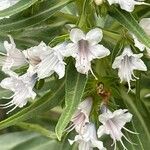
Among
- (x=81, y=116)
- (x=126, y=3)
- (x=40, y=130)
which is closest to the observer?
(x=126, y=3)

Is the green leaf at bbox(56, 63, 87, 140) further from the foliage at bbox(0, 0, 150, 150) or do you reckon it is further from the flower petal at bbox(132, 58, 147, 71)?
the flower petal at bbox(132, 58, 147, 71)

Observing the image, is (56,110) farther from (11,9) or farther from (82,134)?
(11,9)

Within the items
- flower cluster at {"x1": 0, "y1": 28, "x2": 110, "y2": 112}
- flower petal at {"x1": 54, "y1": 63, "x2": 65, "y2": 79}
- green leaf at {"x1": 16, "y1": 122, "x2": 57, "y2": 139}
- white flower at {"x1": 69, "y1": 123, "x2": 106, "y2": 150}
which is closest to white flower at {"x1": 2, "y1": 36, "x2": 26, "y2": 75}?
flower cluster at {"x1": 0, "y1": 28, "x2": 110, "y2": 112}

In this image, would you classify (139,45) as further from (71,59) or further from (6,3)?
(6,3)

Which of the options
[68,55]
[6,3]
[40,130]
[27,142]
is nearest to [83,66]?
[68,55]

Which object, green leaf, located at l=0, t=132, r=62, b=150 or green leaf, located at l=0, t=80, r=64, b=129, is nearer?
green leaf, located at l=0, t=80, r=64, b=129

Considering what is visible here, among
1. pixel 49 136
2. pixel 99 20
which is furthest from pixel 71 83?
pixel 49 136
